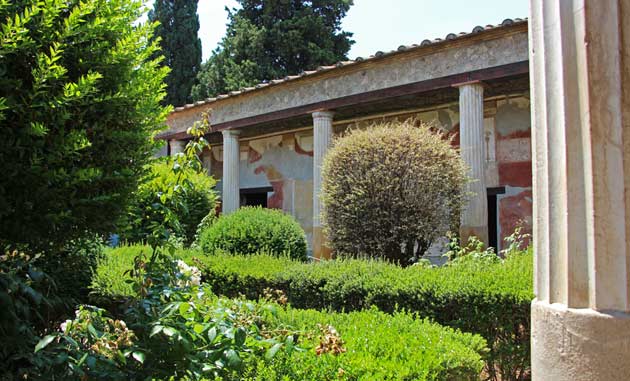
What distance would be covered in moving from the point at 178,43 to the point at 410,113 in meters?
14.1

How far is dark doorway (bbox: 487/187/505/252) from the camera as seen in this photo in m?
11.1

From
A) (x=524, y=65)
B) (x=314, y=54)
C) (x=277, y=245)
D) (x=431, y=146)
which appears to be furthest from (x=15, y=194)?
(x=314, y=54)

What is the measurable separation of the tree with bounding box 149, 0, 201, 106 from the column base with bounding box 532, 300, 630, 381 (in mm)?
22816

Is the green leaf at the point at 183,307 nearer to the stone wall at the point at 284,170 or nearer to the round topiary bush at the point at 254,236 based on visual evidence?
the round topiary bush at the point at 254,236

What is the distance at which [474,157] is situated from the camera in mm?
9438

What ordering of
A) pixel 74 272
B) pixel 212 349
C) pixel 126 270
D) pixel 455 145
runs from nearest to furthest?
pixel 212 349 < pixel 126 270 < pixel 74 272 < pixel 455 145

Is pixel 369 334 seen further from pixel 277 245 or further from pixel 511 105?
pixel 511 105

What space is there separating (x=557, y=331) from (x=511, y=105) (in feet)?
33.9

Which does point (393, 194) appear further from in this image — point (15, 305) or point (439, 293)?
point (15, 305)

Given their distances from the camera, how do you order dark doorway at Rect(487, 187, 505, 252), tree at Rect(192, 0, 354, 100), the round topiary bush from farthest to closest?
tree at Rect(192, 0, 354, 100) < dark doorway at Rect(487, 187, 505, 252) < the round topiary bush

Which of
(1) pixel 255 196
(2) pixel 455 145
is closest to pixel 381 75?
(2) pixel 455 145

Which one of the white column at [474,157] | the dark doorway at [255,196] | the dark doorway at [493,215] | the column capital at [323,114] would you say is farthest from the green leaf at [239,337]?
the dark doorway at [255,196]

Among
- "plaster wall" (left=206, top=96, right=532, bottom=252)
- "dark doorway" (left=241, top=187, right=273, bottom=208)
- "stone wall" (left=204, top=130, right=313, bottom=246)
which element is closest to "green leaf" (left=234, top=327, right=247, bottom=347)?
"plaster wall" (left=206, top=96, right=532, bottom=252)

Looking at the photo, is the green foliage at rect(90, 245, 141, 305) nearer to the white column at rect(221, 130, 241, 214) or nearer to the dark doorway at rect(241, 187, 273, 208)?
the white column at rect(221, 130, 241, 214)
